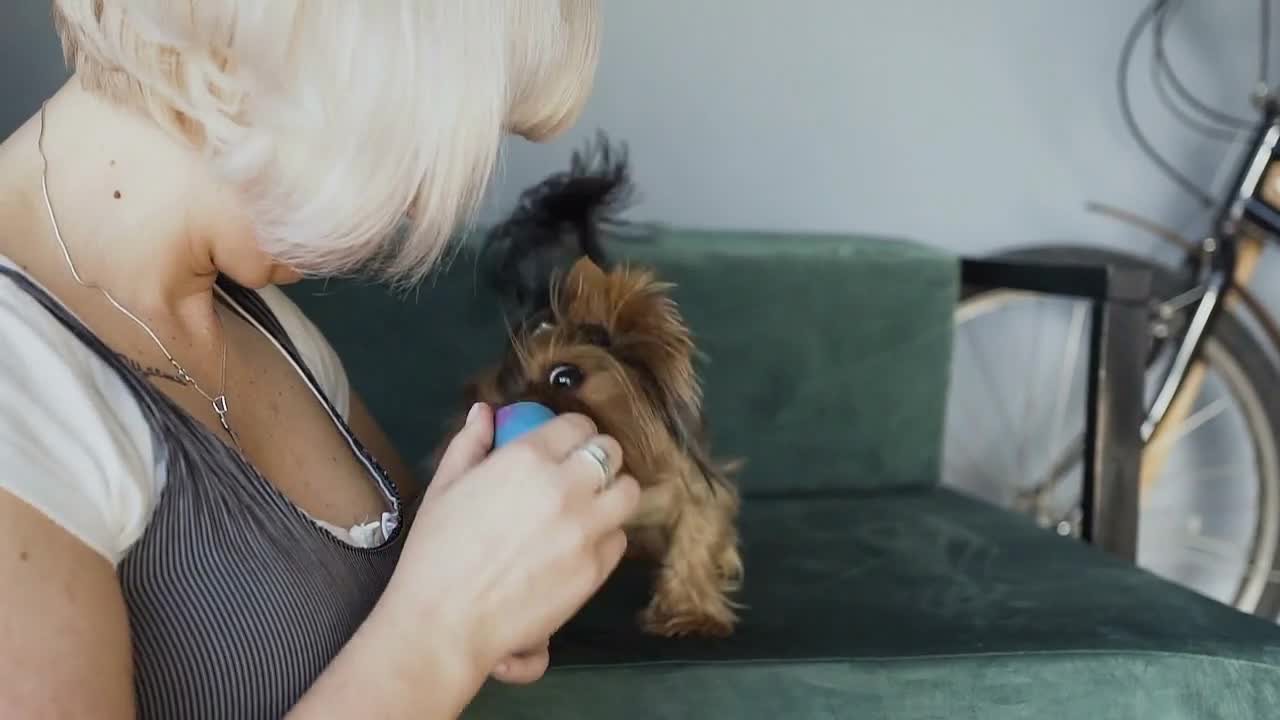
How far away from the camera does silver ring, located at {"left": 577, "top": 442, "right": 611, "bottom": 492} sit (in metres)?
0.65

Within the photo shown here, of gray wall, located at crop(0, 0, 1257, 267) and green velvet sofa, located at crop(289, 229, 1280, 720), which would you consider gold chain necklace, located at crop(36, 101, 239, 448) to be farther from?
gray wall, located at crop(0, 0, 1257, 267)

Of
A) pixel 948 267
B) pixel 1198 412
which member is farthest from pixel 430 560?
pixel 1198 412

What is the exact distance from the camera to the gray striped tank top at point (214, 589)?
58 cm

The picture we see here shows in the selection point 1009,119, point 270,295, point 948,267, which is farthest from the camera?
point 1009,119

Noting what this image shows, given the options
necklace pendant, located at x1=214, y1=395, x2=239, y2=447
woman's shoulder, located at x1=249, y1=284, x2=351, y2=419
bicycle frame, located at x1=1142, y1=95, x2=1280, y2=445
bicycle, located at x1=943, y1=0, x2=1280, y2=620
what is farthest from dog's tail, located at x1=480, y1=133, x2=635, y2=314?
bicycle frame, located at x1=1142, y1=95, x2=1280, y2=445

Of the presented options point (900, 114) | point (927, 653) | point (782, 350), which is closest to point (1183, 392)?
point (900, 114)

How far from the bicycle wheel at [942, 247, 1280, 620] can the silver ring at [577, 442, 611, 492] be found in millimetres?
1557

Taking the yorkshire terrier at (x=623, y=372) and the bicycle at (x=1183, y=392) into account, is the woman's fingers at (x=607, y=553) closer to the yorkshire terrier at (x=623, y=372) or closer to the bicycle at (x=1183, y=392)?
the yorkshire terrier at (x=623, y=372)

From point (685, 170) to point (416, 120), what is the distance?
131cm

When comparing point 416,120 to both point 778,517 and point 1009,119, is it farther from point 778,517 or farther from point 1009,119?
point 1009,119

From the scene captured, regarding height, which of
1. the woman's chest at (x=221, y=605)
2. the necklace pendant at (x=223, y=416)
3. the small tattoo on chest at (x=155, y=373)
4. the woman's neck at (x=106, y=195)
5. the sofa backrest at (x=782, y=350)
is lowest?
the sofa backrest at (x=782, y=350)

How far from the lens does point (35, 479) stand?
19.3 inches

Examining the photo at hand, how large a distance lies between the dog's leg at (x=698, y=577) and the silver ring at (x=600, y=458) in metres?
0.53

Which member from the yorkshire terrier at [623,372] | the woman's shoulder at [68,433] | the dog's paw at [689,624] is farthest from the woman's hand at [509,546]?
the dog's paw at [689,624]
